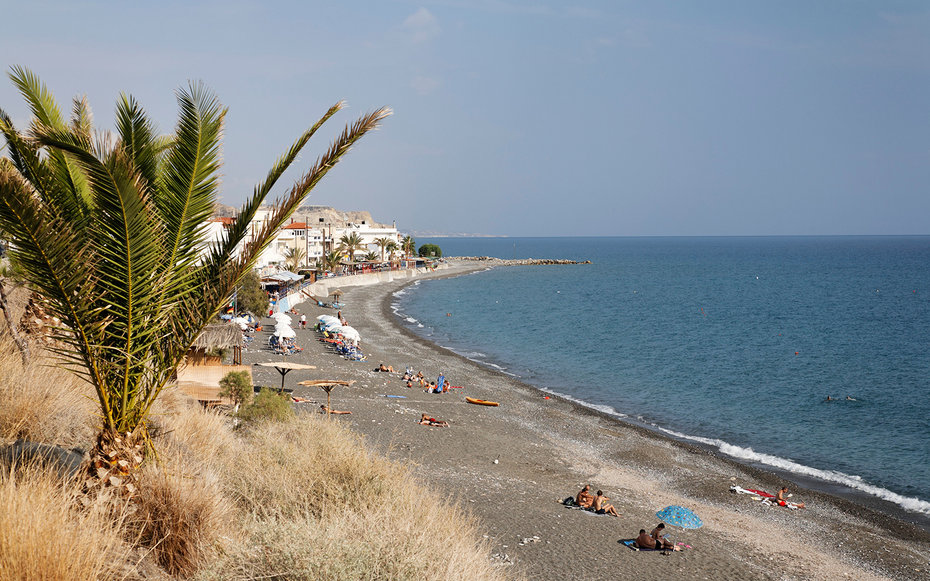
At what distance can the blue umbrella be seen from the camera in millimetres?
12945

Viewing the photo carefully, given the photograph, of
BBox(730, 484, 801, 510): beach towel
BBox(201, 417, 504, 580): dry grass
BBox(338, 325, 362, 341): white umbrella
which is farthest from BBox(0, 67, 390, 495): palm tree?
BBox(338, 325, 362, 341): white umbrella

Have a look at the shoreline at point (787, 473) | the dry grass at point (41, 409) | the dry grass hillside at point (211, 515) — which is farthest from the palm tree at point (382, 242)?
the dry grass at point (41, 409)

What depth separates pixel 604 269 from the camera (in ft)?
406

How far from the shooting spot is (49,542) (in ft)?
14.1

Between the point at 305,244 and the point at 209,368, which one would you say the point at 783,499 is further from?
the point at 305,244

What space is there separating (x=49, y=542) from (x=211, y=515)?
5.95ft

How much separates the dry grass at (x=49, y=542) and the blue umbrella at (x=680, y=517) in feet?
34.3

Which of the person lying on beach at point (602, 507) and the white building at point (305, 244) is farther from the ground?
the white building at point (305, 244)

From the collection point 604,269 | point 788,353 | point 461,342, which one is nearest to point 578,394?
point 461,342

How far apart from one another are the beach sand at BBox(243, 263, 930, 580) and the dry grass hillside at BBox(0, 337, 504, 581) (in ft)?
4.72

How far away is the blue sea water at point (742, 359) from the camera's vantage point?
20.6 m

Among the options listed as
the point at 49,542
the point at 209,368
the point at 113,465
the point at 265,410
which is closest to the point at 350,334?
the point at 209,368

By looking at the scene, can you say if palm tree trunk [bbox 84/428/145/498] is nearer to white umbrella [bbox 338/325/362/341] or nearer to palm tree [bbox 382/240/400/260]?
white umbrella [bbox 338/325/362/341]

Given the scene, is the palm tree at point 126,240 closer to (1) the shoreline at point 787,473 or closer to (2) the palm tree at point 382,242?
(1) the shoreline at point 787,473
